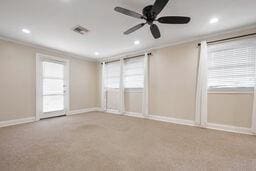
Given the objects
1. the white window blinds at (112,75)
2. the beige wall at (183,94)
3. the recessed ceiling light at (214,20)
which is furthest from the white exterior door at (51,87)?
the recessed ceiling light at (214,20)

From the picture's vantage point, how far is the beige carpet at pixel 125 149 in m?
1.77

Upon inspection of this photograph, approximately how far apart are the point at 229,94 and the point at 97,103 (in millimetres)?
5111

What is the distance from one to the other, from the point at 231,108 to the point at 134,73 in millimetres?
3103

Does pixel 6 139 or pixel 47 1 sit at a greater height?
pixel 47 1

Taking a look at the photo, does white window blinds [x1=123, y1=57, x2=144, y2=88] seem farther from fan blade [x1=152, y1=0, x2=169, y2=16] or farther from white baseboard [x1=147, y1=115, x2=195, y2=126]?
fan blade [x1=152, y1=0, x2=169, y2=16]

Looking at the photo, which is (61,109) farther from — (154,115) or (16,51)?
(154,115)

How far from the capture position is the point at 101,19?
8.76 ft

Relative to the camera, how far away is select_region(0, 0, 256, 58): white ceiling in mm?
2188

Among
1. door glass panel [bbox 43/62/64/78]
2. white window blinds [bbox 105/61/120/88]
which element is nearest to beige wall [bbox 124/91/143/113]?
white window blinds [bbox 105/61/120/88]

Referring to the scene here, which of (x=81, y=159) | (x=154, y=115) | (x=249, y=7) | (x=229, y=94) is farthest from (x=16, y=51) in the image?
(x=229, y=94)

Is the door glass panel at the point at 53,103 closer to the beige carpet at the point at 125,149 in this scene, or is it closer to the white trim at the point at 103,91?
the beige carpet at the point at 125,149

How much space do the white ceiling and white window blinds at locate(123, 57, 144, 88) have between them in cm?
102

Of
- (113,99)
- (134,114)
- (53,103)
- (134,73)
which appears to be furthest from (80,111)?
(134,73)

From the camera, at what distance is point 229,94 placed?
10.5ft
